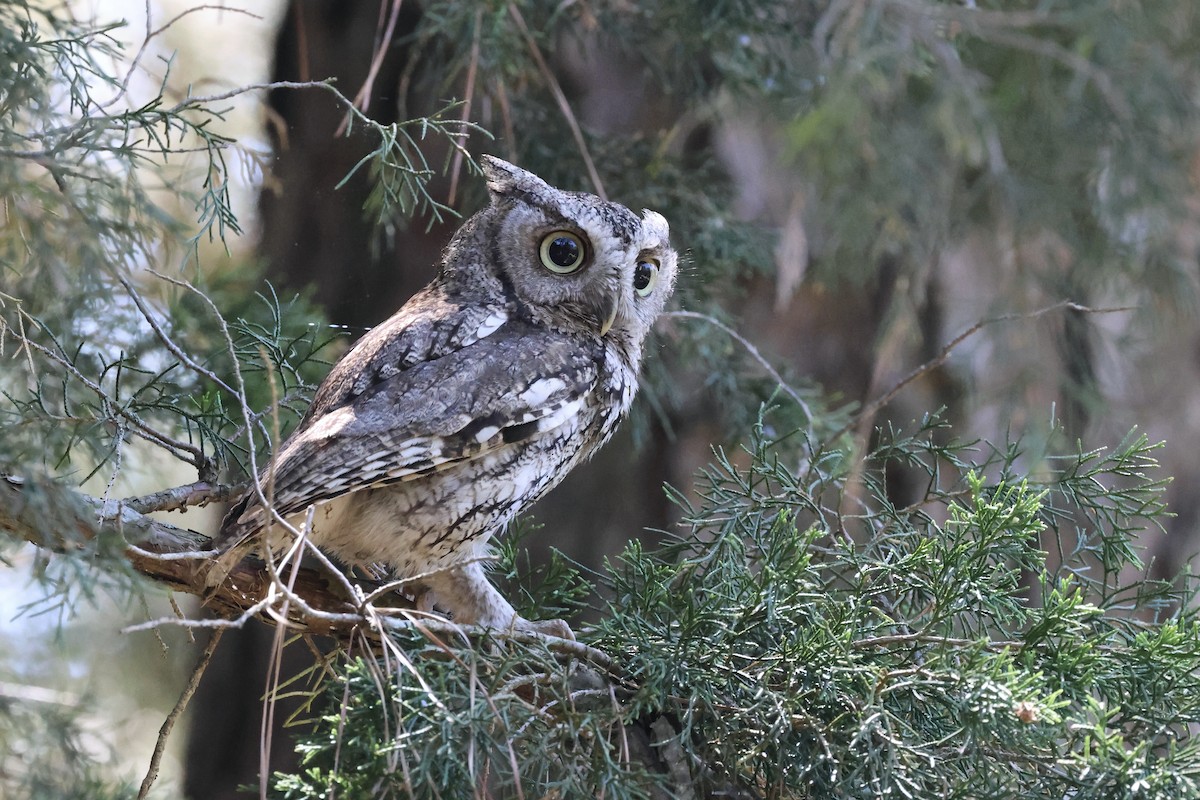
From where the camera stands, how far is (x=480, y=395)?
77.5 inches

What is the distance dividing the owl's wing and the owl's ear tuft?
297 mm

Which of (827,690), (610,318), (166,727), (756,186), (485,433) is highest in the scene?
(756,186)

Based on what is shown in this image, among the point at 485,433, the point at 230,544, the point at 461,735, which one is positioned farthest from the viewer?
the point at 485,433

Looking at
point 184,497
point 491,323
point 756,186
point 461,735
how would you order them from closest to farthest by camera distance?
point 461,735 → point 184,497 → point 491,323 → point 756,186

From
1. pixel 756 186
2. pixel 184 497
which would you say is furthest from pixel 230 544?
pixel 756 186

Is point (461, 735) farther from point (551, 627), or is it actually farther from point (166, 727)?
point (551, 627)

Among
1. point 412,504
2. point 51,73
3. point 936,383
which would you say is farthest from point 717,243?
point 936,383

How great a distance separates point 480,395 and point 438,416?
0.29 ft

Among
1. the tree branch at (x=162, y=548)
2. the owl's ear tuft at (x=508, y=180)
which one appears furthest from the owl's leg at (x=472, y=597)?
the owl's ear tuft at (x=508, y=180)

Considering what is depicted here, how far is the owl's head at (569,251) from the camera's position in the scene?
216 centimetres

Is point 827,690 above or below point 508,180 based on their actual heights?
below

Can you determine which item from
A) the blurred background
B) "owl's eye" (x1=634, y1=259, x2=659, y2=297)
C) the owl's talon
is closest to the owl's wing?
"owl's eye" (x1=634, y1=259, x2=659, y2=297)

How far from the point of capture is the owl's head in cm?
216

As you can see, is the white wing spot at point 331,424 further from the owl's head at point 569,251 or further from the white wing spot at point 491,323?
the owl's head at point 569,251
